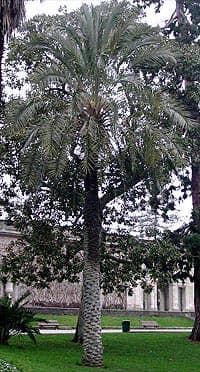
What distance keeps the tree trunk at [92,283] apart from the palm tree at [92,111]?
28 mm

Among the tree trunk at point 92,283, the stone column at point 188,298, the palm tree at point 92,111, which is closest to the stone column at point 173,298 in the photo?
→ the stone column at point 188,298

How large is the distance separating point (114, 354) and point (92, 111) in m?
8.31

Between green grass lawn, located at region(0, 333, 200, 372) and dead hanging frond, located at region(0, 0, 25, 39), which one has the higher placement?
dead hanging frond, located at region(0, 0, 25, 39)

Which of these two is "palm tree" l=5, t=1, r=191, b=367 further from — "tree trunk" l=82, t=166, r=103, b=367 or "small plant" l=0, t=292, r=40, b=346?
"small plant" l=0, t=292, r=40, b=346

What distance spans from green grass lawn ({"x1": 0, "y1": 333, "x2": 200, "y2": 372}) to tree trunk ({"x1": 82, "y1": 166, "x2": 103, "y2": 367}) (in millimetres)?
499

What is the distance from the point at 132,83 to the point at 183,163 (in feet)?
9.86

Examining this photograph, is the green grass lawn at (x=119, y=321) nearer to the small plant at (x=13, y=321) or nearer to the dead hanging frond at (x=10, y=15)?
the small plant at (x=13, y=321)

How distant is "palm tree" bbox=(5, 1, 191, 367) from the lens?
17.9m

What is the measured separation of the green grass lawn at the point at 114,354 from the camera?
16.7 metres

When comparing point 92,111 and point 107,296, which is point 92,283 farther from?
point 107,296

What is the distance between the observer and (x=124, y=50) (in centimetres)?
1930

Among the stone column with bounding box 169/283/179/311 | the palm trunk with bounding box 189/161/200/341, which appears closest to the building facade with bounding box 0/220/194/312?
the stone column with bounding box 169/283/179/311

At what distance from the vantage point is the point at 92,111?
60.2 feet

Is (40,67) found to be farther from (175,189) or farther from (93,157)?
(175,189)
